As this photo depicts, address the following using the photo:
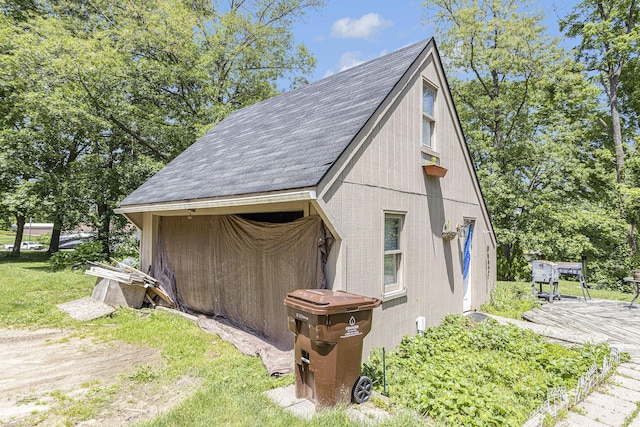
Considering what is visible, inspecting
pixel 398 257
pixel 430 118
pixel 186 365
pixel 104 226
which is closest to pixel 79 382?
pixel 186 365

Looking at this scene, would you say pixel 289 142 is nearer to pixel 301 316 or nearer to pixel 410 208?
pixel 410 208

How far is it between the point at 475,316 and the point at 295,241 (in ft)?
16.5

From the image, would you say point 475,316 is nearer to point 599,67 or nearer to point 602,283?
point 602,283

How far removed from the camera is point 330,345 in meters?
3.43

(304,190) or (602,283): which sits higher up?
(304,190)

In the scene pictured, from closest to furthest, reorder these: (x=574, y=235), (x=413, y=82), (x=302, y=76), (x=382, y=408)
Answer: (x=382, y=408) < (x=413, y=82) < (x=574, y=235) < (x=302, y=76)

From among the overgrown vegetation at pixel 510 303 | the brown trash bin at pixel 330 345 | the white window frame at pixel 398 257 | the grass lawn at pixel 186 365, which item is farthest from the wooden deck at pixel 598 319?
the grass lawn at pixel 186 365

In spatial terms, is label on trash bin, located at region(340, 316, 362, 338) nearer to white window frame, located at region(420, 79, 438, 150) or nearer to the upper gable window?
white window frame, located at region(420, 79, 438, 150)

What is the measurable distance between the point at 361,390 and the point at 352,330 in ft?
2.33

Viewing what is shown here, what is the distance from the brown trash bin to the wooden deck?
15.1 ft

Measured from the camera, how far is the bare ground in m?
3.55

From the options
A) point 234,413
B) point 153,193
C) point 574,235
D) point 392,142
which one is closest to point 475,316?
point 392,142

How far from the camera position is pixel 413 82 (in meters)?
6.20

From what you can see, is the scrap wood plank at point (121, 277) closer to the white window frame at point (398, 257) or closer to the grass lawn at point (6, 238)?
the white window frame at point (398, 257)
